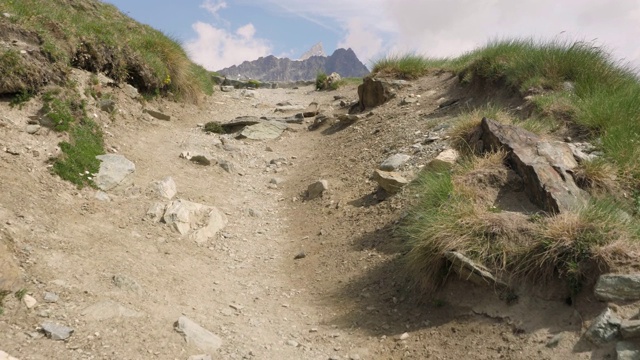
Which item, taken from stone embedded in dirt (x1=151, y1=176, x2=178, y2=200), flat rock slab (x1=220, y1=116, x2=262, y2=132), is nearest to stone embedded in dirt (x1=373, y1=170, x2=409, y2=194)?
stone embedded in dirt (x1=151, y1=176, x2=178, y2=200)

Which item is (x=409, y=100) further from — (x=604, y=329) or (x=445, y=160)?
(x=604, y=329)

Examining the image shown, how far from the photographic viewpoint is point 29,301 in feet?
17.0

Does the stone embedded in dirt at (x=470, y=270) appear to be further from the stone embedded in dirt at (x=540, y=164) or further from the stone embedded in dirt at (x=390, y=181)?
the stone embedded in dirt at (x=390, y=181)

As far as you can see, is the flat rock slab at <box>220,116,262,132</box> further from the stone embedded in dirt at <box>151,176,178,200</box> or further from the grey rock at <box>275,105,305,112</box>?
the stone embedded in dirt at <box>151,176,178,200</box>

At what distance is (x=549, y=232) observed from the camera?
562 cm

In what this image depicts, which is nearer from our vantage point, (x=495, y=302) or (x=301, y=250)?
(x=495, y=302)

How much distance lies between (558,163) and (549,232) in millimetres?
2040

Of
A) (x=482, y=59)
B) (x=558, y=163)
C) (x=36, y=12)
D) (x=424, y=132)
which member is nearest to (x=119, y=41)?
(x=36, y=12)

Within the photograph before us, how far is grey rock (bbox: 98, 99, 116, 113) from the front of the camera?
34.8 feet

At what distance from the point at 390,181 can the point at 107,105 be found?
6.02m

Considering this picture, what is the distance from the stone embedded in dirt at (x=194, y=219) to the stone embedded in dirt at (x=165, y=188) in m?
0.39

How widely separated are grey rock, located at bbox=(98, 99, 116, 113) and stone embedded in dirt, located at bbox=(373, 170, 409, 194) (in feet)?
18.7

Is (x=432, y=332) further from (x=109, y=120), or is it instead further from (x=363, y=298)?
(x=109, y=120)

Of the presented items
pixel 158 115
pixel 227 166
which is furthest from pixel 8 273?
pixel 158 115
